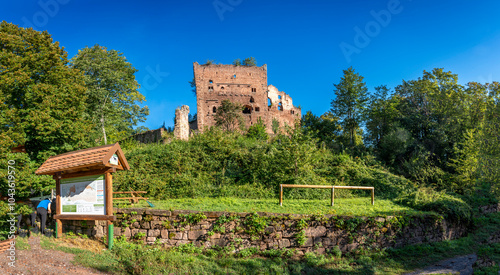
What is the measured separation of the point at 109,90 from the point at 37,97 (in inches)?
533

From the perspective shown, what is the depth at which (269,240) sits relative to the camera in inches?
360

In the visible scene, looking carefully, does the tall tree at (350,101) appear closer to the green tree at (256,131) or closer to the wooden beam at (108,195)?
the green tree at (256,131)

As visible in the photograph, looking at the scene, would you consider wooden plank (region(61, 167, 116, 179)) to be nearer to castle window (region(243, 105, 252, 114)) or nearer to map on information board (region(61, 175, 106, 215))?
map on information board (region(61, 175, 106, 215))

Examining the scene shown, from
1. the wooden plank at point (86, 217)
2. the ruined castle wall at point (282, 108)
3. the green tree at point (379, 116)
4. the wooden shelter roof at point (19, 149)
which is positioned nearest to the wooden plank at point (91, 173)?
the wooden plank at point (86, 217)

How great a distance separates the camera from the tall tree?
2811 cm

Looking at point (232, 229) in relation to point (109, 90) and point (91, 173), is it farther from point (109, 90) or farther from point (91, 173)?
point (109, 90)

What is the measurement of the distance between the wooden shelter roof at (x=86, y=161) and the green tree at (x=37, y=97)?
2.93 metres

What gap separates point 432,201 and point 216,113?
2433 centimetres

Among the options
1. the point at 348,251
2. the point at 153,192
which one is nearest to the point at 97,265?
the point at 153,192

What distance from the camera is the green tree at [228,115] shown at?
3238cm

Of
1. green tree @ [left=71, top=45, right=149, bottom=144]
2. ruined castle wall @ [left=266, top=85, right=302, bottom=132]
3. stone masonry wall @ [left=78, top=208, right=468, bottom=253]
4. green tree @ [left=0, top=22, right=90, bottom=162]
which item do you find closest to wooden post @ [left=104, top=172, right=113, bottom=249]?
stone masonry wall @ [left=78, top=208, right=468, bottom=253]

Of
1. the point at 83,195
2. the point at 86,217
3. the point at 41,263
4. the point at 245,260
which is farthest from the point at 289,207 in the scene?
the point at 41,263

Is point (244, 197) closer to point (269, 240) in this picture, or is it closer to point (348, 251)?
point (269, 240)

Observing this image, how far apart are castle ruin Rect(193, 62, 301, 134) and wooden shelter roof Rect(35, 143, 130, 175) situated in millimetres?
24881
